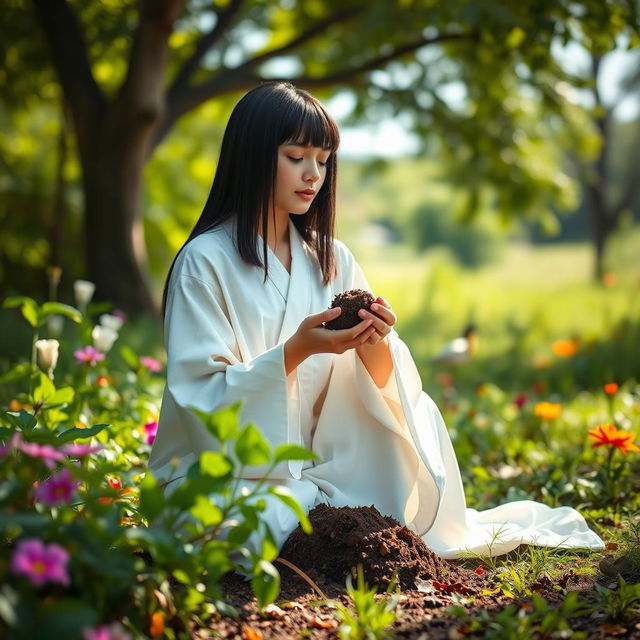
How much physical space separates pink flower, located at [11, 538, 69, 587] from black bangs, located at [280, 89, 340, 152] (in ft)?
5.22

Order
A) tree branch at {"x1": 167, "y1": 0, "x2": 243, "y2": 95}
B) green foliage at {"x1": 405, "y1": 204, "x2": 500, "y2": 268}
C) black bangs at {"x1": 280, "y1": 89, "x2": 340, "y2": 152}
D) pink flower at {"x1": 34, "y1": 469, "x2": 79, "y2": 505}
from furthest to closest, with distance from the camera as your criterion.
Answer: green foliage at {"x1": 405, "y1": 204, "x2": 500, "y2": 268} < tree branch at {"x1": 167, "y1": 0, "x2": 243, "y2": 95} < black bangs at {"x1": 280, "y1": 89, "x2": 340, "y2": 152} < pink flower at {"x1": 34, "y1": 469, "x2": 79, "y2": 505}

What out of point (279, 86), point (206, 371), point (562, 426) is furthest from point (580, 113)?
point (206, 371)

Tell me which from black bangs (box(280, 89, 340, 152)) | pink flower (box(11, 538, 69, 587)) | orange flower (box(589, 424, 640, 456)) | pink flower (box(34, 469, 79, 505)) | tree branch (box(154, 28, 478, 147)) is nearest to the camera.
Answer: pink flower (box(11, 538, 69, 587))

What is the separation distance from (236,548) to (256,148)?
1386 millimetres

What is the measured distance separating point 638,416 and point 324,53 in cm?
554

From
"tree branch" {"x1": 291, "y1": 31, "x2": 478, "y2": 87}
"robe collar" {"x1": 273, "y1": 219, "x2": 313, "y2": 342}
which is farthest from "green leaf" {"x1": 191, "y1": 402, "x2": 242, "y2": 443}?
"tree branch" {"x1": 291, "y1": 31, "x2": 478, "y2": 87}

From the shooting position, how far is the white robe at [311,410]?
247 centimetres

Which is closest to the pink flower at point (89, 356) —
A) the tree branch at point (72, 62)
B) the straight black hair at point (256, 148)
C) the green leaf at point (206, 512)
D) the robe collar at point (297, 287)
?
the straight black hair at point (256, 148)

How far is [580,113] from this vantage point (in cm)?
769

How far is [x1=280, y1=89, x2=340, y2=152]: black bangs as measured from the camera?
8.68ft

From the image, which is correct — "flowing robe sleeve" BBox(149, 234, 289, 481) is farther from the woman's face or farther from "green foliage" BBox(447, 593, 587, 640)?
"green foliage" BBox(447, 593, 587, 640)

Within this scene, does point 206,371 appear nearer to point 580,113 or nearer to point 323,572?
point 323,572

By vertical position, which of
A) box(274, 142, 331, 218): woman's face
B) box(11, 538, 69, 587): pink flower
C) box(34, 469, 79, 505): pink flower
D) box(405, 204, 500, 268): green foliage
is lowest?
box(405, 204, 500, 268): green foliage

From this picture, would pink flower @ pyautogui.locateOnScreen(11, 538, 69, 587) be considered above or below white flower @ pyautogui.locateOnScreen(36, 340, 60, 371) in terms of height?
below
